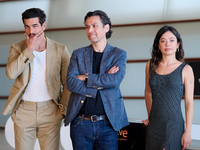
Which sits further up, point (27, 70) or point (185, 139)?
point (27, 70)

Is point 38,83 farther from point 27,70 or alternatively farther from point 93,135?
point 93,135

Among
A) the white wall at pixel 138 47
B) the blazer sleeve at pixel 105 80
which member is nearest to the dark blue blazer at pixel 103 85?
the blazer sleeve at pixel 105 80

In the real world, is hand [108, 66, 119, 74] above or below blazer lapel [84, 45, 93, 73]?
below

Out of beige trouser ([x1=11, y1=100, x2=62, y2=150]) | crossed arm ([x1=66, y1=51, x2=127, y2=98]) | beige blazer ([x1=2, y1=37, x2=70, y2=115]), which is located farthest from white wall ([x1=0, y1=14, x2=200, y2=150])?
crossed arm ([x1=66, y1=51, x2=127, y2=98])

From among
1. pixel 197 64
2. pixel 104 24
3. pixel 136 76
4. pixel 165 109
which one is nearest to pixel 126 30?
pixel 136 76

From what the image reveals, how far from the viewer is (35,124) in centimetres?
191

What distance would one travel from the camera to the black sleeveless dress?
4.93ft

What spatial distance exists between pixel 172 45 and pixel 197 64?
225 centimetres

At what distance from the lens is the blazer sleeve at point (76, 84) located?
1.55 meters

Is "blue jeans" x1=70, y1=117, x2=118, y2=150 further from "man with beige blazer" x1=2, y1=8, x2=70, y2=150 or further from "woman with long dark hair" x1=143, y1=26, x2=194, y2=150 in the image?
"man with beige blazer" x1=2, y1=8, x2=70, y2=150

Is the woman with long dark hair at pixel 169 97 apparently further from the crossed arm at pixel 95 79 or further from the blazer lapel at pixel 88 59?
the blazer lapel at pixel 88 59

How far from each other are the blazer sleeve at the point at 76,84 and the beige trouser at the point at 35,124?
15.6 inches

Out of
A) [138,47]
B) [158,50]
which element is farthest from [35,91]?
[138,47]

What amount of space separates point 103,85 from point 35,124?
0.69 m
